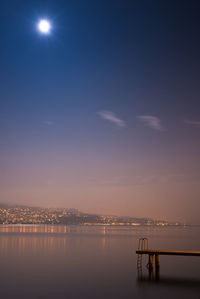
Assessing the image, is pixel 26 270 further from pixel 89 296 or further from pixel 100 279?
pixel 89 296

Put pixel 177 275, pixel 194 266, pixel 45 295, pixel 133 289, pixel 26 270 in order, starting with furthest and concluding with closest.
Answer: pixel 194 266, pixel 26 270, pixel 177 275, pixel 133 289, pixel 45 295

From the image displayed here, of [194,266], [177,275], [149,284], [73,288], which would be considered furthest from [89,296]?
[194,266]

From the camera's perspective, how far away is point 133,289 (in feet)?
84.2

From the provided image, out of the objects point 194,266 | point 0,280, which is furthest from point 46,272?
point 194,266

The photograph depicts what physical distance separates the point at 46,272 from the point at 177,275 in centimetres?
1420

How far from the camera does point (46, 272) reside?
33.9 meters

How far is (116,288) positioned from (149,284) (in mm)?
3102

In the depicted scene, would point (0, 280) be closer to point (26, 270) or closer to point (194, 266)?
point (26, 270)

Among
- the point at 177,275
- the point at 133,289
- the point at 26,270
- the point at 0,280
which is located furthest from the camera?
the point at 26,270

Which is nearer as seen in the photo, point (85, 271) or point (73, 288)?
point (73, 288)

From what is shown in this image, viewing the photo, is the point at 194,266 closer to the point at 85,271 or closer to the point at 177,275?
the point at 177,275

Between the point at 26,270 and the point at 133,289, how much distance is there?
1527cm

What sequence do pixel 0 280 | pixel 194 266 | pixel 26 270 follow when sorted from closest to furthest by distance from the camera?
1. pixel 0 280
2. pixel 26 270
3. pixel 194 266

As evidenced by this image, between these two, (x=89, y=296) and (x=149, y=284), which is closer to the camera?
(x=89, y=296)
